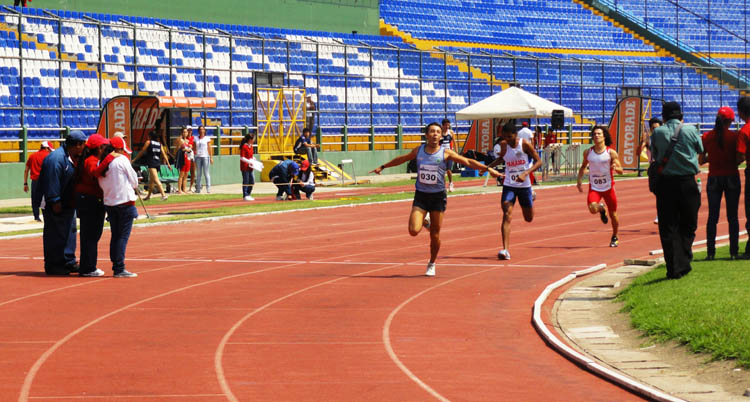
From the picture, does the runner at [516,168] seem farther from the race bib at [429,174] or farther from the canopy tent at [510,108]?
the canopy tent at [510,108]

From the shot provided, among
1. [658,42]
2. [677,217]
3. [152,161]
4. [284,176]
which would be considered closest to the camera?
[677,217]

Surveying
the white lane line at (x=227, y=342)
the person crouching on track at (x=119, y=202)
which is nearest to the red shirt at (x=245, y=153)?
the person crouching on track at (x=119, y=202)

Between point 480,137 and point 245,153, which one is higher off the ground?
point 480,137

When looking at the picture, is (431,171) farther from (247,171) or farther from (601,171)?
(247,171)

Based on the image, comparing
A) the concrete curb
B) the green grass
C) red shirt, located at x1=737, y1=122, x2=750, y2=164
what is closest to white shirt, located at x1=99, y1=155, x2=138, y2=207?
the concrete curb

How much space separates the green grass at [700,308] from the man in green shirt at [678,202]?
239mm

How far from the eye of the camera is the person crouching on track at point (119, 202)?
50.2ft

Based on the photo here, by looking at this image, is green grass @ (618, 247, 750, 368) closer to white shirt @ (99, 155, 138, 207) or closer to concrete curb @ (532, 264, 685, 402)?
concrete curb @ (532, 264, 685, 402)

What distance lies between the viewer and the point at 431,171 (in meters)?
15.1

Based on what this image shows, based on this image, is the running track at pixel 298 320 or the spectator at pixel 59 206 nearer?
the running track at pixel 298 320

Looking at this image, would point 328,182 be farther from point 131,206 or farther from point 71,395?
point 71,395

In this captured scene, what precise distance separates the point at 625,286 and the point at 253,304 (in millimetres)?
4044

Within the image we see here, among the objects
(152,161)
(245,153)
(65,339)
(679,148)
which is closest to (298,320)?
(65,339)

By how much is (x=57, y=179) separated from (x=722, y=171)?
835 centimetres
